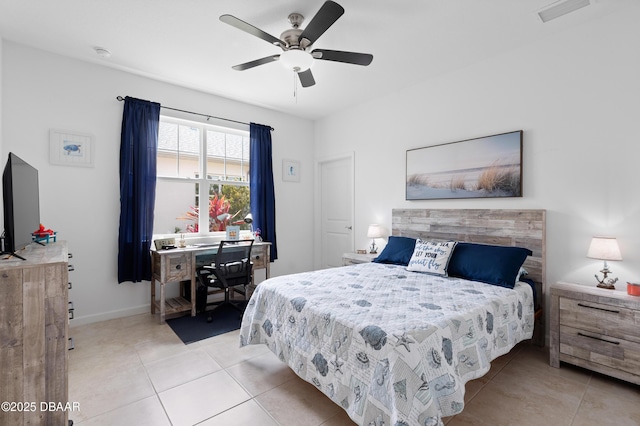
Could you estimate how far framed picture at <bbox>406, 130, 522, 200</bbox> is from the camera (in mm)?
2934

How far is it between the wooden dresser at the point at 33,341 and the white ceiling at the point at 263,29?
2063 mm

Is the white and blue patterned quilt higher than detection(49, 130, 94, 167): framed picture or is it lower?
lower

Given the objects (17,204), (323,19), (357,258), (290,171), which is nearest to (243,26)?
(323,19)

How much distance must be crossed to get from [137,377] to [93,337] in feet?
3.52

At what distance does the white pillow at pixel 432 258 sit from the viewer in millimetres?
2828

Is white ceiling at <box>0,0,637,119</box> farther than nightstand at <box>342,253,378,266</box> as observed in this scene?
No

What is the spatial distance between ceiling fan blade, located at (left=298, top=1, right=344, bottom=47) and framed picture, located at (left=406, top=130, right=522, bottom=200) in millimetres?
2000

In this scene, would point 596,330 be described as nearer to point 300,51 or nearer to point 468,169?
point 468,169

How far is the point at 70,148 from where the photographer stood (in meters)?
3.16

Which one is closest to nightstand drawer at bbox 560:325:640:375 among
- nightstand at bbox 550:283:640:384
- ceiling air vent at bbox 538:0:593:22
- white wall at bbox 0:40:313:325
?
nightstand at bbox 550:283:640:384

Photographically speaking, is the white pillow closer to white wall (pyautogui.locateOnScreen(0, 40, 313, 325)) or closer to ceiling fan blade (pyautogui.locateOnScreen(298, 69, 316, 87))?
ceiling fan blade (pyautogui.locateOnScreen(298, 69, 316, 87))

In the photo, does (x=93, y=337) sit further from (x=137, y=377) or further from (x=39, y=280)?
(x=39, y=280)

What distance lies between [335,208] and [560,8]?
3439mm

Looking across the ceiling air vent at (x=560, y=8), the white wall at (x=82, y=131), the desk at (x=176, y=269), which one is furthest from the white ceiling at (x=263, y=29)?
the desk at (x=176, y=269)
